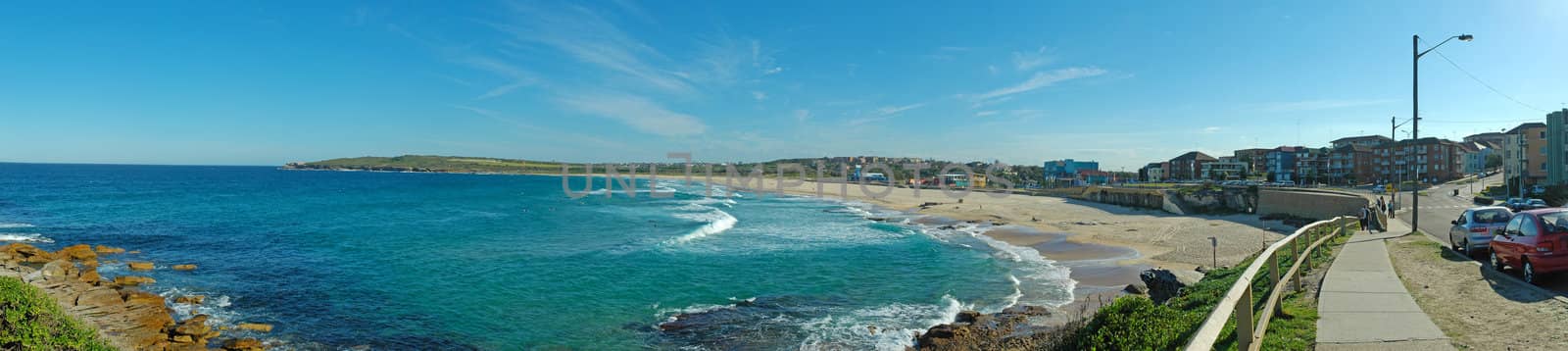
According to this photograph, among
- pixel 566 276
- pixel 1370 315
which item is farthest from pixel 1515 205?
pixel 566 276

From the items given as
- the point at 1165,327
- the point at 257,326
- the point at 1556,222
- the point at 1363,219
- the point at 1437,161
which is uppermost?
the point at 1437,161

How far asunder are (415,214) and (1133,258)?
46109 millimetres

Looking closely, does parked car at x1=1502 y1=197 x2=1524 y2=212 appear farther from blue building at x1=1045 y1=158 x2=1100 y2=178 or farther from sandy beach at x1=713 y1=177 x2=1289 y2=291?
blue building at x1=1045 y1=158 x2=1100 y2=178

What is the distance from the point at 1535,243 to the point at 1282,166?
11116 centimetres

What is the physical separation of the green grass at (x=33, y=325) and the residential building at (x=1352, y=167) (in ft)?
343

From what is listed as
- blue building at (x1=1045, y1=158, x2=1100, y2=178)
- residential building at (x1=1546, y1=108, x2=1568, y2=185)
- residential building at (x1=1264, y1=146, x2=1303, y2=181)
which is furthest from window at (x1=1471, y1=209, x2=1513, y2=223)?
blue building at (x1=1045, y1=158, x2=1100, y2=178)

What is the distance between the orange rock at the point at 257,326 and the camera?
15.0m

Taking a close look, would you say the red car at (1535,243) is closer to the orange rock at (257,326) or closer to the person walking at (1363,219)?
the person walking at (1363,219)

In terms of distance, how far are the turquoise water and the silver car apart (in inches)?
311

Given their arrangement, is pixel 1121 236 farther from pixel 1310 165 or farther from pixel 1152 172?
pixel 1152 172

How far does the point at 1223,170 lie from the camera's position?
105m

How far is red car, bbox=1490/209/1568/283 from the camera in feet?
26.6

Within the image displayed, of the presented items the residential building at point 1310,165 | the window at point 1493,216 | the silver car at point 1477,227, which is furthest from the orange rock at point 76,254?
the residential building at point 1310,165

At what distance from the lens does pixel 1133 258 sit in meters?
25.7
